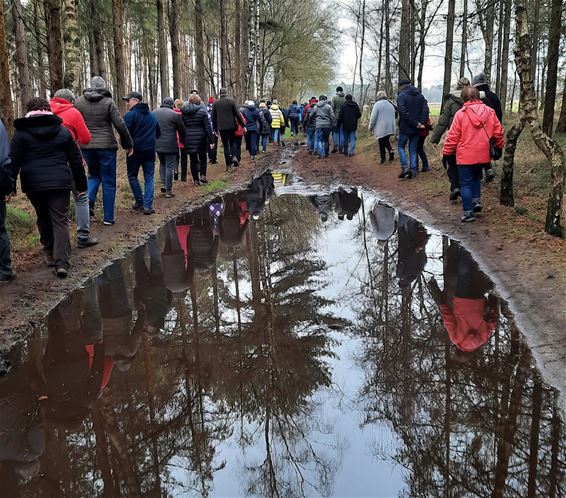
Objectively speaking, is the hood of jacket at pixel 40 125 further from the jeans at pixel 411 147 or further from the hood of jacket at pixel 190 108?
the jeans at pixel 411 147

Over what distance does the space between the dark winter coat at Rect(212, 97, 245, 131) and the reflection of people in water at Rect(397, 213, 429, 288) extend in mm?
7280

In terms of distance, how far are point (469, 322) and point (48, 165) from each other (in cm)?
472

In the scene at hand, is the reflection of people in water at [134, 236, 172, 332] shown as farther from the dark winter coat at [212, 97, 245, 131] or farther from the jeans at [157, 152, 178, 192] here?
the dark winter coat at [212, 97, 245, 131]

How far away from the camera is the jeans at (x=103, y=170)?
8.52 meters

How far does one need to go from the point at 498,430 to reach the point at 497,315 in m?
1.87

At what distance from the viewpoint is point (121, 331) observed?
4.85 metres

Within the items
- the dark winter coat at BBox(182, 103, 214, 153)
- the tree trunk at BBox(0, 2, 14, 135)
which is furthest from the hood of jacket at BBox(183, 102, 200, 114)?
the tree trunk at BBox(0, 2, 14, 135)

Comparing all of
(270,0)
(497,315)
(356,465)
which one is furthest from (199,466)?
(270,0)

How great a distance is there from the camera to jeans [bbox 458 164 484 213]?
835 cm

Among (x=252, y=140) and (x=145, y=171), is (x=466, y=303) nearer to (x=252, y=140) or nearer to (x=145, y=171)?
(x=145, y=171)

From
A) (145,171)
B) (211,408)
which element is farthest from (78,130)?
(211,408)

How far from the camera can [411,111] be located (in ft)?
41.9

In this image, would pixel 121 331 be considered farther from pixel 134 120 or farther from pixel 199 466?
pixel 134 120

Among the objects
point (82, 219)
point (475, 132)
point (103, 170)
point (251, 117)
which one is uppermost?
point (251, 117)
